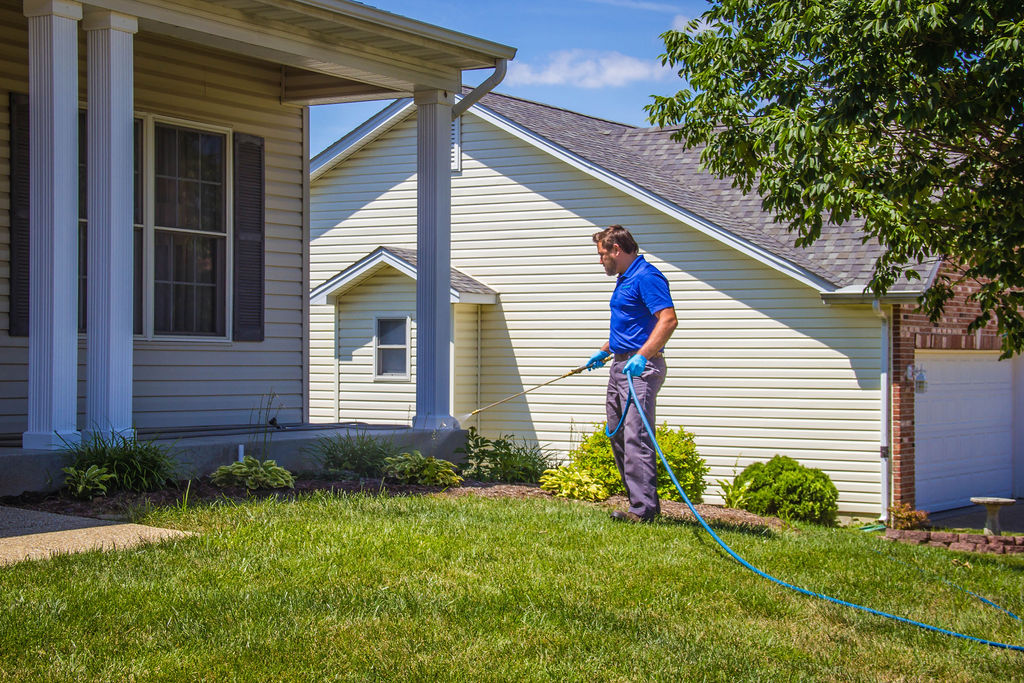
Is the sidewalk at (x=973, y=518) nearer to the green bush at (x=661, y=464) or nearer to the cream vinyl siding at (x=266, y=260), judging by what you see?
the green bush at (x=661, y=464)

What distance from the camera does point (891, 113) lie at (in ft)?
27.6

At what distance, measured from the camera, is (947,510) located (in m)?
17.6

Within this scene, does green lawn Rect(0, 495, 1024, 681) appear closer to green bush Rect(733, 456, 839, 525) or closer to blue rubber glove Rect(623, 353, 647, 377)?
blue rubber glove Rect(623, 353, 647, 377)

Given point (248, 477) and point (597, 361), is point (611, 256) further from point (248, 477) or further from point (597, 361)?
point (248, 477)

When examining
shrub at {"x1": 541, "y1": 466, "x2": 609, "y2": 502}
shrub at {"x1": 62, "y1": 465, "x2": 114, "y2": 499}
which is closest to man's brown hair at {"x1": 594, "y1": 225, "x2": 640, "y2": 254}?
shrub at {"x1": 541, "y1": 466, "x2": 609, "y2": 502}

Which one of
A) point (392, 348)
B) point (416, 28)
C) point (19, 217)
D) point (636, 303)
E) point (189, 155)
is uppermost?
point (416, 28)

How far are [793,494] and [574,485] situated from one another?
6191 mm

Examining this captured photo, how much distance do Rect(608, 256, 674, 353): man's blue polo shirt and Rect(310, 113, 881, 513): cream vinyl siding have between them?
30.8 feet

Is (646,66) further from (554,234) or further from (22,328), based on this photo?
(22,328)

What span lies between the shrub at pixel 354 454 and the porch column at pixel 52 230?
7.56 feet

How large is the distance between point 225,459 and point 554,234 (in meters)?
10.1

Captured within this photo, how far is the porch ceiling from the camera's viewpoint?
886 cm

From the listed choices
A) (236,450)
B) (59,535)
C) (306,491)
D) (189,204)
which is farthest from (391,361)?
(59,535)

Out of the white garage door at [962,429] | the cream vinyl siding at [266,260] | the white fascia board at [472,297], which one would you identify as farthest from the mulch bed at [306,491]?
the white garage door at [962,429]
